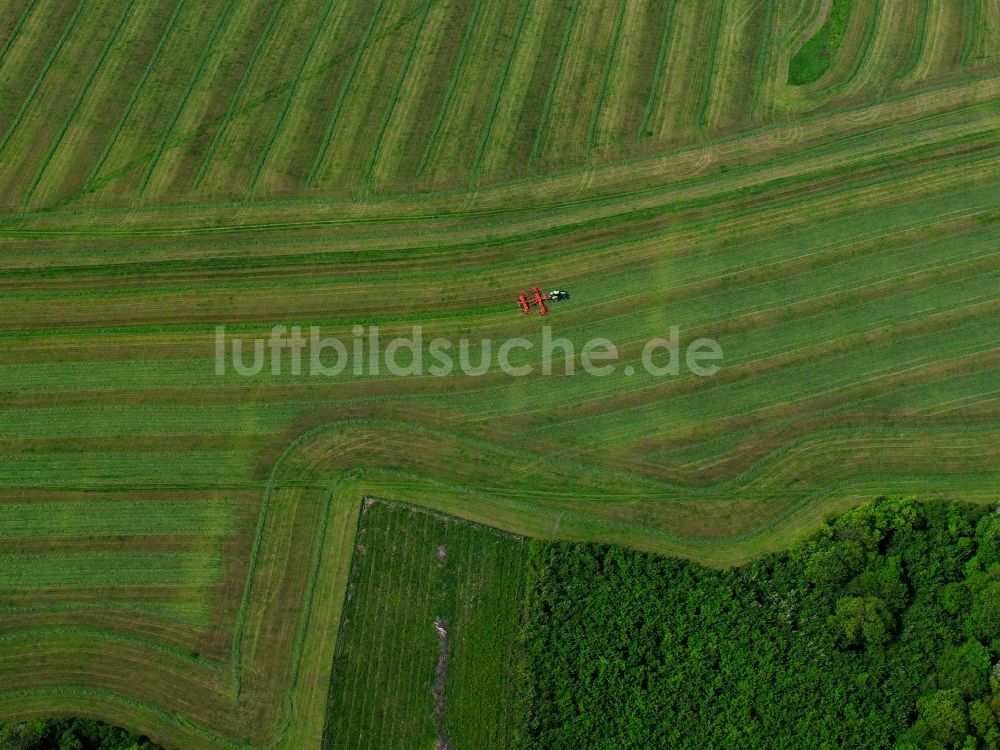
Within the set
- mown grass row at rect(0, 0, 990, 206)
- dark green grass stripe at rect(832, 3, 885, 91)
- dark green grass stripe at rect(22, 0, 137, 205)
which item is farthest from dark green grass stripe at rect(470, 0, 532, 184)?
dark green grass stripe at rect(22, 0, 137, 205)

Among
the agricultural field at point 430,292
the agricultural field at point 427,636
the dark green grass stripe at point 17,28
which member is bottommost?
the agricultural field at point 427,636

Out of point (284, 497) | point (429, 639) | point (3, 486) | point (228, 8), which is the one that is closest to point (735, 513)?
point (429, 639)

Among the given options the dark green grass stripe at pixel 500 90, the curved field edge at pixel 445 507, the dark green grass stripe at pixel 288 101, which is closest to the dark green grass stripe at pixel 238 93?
the dark green grass stripe at pixel 288 101

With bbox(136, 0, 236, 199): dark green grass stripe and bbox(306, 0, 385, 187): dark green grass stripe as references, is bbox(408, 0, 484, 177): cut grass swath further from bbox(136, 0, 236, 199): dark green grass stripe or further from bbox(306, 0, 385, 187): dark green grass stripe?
bbox(136, 0, 236, 199): dark green grass stripe

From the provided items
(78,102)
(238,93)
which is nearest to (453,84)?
(238,93)

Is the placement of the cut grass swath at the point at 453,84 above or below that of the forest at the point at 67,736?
above

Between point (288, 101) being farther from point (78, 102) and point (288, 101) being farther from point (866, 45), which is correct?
point (866, 45)

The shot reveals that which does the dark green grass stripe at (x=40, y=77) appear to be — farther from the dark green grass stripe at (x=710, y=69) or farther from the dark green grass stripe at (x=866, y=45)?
the dark green grass stripe at (x=866, y=45)
